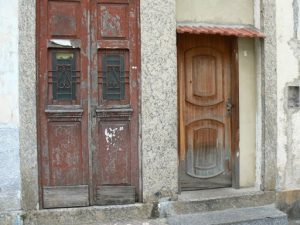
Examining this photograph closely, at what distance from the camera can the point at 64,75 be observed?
5.34m

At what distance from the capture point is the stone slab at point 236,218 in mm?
5305

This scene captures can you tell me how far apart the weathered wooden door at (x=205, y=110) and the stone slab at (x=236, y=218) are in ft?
2.12

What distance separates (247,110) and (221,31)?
121 centimetres

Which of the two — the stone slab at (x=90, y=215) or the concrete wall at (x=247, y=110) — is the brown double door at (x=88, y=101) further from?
the concrete wall at (x=247, y=110)

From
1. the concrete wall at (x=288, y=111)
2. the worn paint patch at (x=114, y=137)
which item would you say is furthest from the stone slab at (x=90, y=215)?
the concrete wall at (x=288, y=111)

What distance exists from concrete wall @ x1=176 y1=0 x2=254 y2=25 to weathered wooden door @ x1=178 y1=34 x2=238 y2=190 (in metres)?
0.27

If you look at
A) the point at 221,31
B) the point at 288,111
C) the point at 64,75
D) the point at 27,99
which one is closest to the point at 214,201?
the point at 288,111

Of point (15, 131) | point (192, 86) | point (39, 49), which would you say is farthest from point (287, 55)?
point (15, 131)

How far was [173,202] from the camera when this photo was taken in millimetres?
5555

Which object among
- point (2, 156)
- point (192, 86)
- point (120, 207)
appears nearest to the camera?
point (2, 156)

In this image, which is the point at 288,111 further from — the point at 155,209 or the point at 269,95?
the point at 155,209

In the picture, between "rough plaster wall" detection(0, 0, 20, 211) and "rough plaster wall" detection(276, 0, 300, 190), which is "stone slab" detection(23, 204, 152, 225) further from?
"rough plaster wall" detection(276, 0, 300, 190)

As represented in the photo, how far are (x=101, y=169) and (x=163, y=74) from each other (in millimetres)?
1428

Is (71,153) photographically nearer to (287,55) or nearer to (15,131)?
(15,131)
